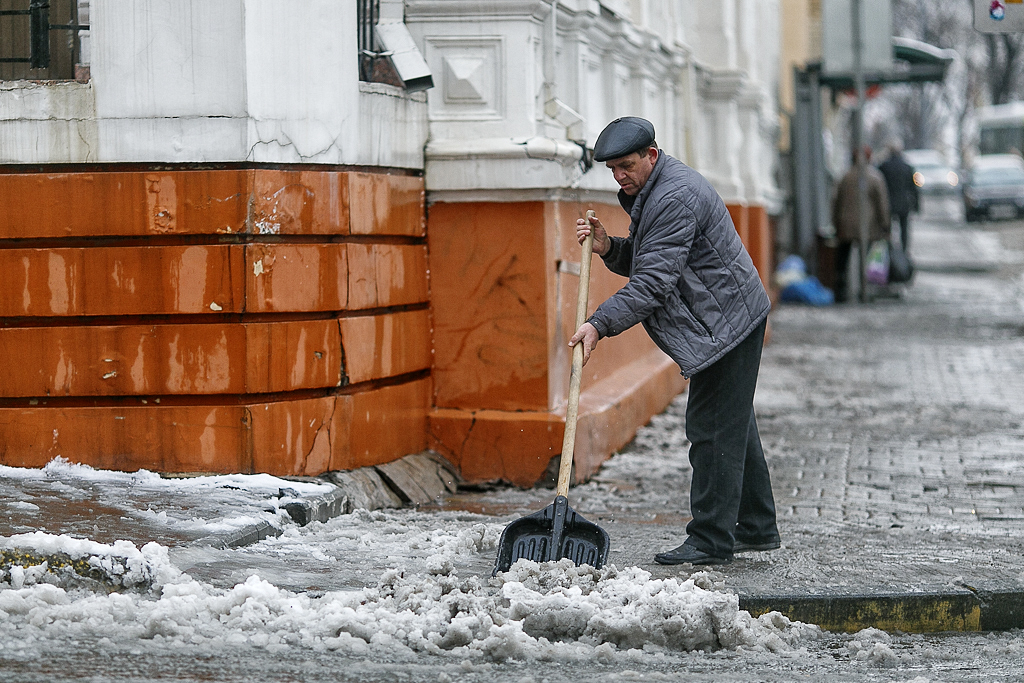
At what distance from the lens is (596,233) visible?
5574mm

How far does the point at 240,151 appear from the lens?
6035 millimetres

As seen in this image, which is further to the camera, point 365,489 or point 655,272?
point 365,489

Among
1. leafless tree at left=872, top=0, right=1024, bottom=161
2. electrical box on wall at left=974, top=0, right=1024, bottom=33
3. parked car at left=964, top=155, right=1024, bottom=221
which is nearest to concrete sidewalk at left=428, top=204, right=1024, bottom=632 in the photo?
electrical box on wall at left=974, top=0, right=1024, bottom=33

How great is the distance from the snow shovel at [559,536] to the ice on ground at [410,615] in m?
0.15

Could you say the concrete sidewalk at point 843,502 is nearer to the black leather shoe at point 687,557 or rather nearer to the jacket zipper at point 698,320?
the black leather shoe at point 687,557

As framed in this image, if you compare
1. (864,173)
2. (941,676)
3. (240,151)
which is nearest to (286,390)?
(240,151)

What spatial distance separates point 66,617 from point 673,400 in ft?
22.5

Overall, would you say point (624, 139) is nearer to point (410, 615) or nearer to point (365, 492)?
point (410, 615)

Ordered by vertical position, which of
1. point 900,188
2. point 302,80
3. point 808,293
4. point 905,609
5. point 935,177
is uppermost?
point 935,177

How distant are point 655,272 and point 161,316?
7.43ft

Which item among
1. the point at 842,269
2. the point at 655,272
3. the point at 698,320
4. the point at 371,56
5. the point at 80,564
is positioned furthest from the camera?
the point at 842,269

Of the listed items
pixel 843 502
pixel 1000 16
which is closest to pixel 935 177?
pixel 1000 16

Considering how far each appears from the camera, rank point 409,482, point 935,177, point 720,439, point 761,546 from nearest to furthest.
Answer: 1. point 720,439
2. point 761,546
3. point 409,482
4. point 935,177

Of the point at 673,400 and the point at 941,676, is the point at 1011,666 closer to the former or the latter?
the point at 941,676
